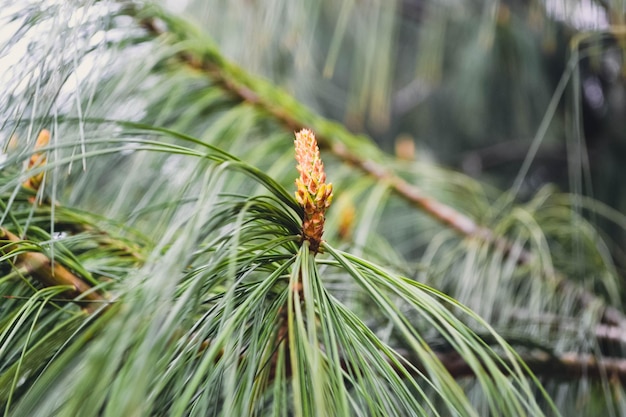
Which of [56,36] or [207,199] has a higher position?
[56,36]

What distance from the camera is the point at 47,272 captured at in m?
0.30

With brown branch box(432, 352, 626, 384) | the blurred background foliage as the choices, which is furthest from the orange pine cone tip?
brown branch box(432, 352, 626, 384)

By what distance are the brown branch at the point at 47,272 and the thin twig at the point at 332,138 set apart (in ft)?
0.79

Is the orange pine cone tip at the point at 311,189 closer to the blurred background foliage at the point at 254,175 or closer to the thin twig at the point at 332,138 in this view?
the blurred background foliage at the point at 254,175

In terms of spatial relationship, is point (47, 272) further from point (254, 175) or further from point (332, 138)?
point (332, 138)

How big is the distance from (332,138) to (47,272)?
0.38 meters

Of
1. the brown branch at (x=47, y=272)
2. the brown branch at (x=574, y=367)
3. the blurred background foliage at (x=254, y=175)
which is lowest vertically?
the brown branch at (x=47, y=272)

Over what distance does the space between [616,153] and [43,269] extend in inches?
56.5

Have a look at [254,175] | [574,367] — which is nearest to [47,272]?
[254,175]

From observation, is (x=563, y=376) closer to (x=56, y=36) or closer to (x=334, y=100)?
(x=56, y=36)

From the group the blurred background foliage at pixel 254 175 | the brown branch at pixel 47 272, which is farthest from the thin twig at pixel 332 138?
the brown branch at pixel 47 272

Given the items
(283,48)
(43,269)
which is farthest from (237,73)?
(283,48)

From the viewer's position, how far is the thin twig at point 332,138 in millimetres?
530

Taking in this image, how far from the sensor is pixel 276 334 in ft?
1.00
